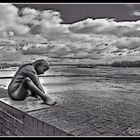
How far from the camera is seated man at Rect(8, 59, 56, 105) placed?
412 cm

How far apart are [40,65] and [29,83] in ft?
1.87

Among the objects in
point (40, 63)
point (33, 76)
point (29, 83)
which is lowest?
point (29, 83)

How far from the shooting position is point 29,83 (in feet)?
13.4

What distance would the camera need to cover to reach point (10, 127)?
13.6 feet

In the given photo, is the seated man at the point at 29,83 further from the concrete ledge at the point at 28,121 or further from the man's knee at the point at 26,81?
the concrete ledge at the point at 28,121

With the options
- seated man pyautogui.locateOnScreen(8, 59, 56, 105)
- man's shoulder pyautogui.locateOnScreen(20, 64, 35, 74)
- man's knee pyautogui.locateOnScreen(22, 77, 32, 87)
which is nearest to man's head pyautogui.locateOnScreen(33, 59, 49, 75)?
seated man pyautogui.locateOnScreen(8, 59, 56, 105)

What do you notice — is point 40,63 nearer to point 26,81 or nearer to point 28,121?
point 26,81

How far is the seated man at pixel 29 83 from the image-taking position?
4.12 metres

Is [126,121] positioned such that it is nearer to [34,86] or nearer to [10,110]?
[34,86]

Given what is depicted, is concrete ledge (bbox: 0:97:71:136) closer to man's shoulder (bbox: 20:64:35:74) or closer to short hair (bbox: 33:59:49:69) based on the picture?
man's shoulder (bbox: 20:64:35:74)

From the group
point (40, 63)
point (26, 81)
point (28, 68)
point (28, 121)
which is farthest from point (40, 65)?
point (28, 121)

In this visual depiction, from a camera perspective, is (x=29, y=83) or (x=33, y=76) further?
(x=33, y=76)

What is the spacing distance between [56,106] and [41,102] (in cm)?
41

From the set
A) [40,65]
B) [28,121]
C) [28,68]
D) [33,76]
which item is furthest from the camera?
[40,65]
